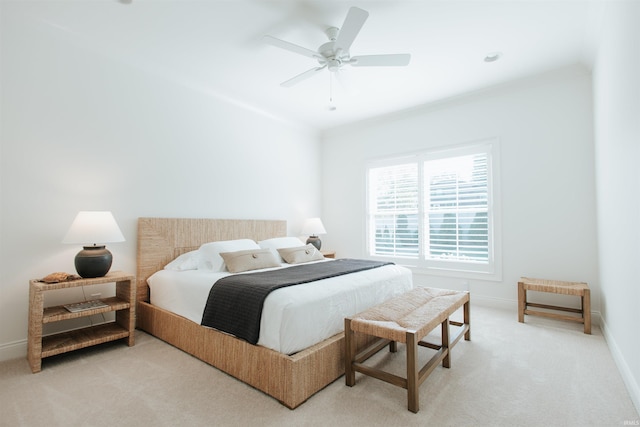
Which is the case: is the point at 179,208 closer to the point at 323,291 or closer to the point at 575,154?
the point at 323,291

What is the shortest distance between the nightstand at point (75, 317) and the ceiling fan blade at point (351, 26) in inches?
106

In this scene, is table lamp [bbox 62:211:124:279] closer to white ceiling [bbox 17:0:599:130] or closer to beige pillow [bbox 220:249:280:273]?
beige pillow [bbox 220:249:280:273]

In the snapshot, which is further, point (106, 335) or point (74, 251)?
point (74, 251)

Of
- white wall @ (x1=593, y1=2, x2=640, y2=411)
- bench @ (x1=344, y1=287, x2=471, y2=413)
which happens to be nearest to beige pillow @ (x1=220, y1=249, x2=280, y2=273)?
bench @ (x1=344, y1=287, x2=471, y2=413)

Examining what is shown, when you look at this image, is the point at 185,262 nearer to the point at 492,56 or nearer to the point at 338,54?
the point at 338,54

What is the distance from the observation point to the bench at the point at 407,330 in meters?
1.76

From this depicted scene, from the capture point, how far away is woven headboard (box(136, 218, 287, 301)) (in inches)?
128

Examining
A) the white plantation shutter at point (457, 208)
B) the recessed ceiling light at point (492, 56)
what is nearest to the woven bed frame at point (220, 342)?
the white plantation shutter at point (457, 208)

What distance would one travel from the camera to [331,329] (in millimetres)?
2178

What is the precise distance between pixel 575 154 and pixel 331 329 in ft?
11.1

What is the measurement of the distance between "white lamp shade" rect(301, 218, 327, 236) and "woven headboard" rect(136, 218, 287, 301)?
3.10 feet

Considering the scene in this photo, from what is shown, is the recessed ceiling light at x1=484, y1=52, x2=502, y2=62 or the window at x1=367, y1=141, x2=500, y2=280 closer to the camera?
the recessed ceiling light at x1=484, y1=52, x2=502, y2=62

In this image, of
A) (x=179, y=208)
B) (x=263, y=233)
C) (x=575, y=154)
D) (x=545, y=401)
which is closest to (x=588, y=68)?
(x=575, y=154)

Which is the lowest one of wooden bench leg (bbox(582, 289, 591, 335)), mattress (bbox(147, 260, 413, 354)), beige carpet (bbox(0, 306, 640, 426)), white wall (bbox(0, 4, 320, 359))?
beige carpet (bbox(0, 306, 640, 426))
